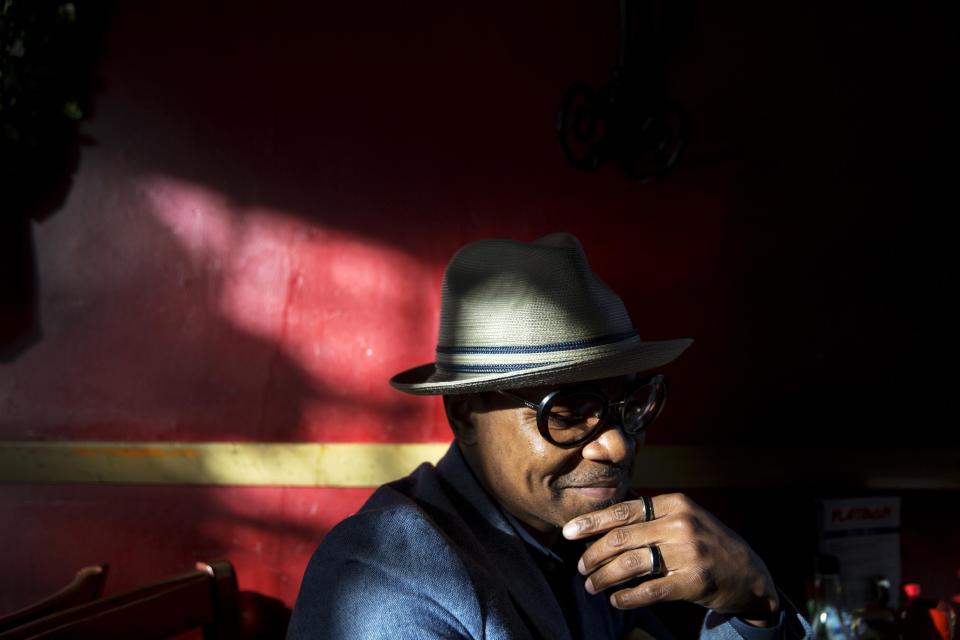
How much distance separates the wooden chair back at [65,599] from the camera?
4.46 feet

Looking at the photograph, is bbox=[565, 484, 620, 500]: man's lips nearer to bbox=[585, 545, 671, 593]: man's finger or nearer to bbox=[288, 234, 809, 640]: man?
bbox=[288, 234, 809, 640]: man

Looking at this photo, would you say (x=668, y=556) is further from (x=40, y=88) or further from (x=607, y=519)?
(x=40, y=88)

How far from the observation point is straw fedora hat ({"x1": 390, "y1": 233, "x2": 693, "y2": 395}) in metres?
1.27

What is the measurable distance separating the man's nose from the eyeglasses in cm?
2

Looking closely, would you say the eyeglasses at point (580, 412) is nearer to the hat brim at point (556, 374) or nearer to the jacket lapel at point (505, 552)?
A: the hat brim at point (556, 374)

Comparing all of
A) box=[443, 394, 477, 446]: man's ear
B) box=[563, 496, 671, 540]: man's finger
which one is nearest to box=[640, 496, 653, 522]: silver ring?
box=[563, 496, 671, 540]: man's finger

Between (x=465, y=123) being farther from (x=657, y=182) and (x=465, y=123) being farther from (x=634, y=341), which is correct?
(x=634, y=341)

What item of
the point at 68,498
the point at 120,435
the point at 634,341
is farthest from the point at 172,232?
the point at 634,341

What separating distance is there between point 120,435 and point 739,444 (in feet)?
7.19

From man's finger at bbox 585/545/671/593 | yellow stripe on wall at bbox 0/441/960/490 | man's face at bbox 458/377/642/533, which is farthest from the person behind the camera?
yellow stripe on wall at bbox 0/441/960/490

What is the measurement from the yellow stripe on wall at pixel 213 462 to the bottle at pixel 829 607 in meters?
1.23

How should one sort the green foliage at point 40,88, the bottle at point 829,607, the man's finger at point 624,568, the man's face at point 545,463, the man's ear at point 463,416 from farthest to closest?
the green foliage at point 40,88 → the bottle at point 829,607 → the man's ear at point 463,416 → the man's face at point 545,463 → the man's finger at point 624,568

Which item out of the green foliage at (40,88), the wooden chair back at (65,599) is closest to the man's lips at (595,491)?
the wooden chair back at (65,599)

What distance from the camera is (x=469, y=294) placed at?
138 centimetres
